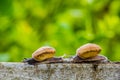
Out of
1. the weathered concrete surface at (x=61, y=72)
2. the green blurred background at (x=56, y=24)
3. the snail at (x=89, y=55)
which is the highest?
the green blurred background at (x=56, y=24)

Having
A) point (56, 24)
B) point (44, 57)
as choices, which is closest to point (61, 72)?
point (44, 57)

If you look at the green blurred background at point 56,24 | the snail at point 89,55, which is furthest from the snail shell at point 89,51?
the green blurred background at point 56,24

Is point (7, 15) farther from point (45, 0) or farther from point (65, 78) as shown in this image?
point (65, 78)

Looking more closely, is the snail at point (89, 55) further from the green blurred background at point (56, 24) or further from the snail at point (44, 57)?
the green blurred background at point (56, 24)

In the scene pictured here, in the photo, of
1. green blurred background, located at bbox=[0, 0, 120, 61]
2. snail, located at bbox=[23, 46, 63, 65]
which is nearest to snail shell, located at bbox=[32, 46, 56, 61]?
snail, located at bbox=[23, 46, 63, 65]

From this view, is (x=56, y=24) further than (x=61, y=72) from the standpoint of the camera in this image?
Yes

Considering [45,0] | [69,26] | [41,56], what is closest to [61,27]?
[69,26]

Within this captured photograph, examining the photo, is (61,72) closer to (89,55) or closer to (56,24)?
(89,55)
